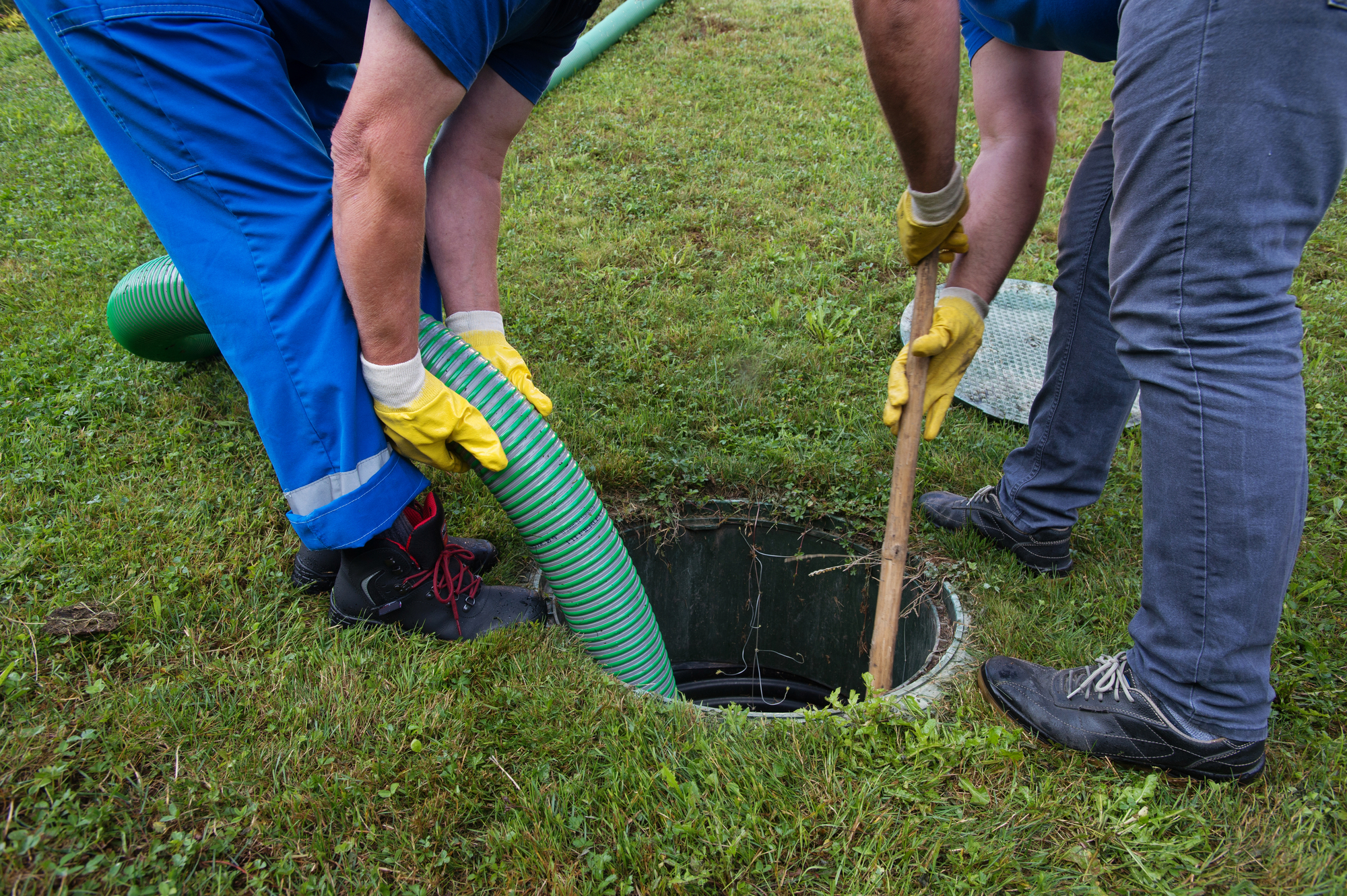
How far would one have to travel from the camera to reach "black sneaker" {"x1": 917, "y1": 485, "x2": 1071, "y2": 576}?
226 centimetres

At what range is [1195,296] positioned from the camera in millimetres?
1397

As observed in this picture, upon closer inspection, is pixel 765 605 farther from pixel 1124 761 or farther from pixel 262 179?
pixel 262 179

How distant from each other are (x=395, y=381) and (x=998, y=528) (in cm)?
174

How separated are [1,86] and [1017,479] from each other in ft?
26.7

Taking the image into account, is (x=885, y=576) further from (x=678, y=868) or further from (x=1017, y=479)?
(x=678, y=868)

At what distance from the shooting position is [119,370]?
2941mm

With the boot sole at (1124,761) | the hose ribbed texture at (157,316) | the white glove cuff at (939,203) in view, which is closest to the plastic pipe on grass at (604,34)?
the hose ribbed texture at (157,316)

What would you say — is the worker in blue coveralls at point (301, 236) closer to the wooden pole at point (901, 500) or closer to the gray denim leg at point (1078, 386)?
the wooden pole at point (901, 500)

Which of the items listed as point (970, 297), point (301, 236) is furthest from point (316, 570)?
point (970, 297)

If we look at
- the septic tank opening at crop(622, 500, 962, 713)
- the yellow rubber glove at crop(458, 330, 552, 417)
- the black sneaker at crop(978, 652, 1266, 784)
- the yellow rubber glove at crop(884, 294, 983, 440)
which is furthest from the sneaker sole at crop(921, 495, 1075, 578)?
the yellow rubber glove at crop(458, 330, 552, 417)

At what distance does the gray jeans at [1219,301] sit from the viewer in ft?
4.27

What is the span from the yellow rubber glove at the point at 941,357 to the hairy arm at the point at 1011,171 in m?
0.12

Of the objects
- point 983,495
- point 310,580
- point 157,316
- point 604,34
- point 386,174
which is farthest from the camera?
point 604,34

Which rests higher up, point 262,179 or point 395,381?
point 262,179
